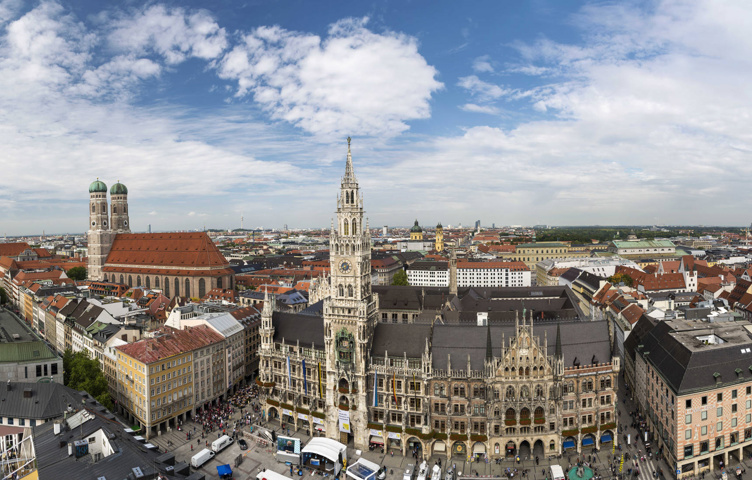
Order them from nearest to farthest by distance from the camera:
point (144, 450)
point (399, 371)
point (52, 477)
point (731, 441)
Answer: point (52, 477) < point (144, 450) < point (731, 441) < point (399, 371)

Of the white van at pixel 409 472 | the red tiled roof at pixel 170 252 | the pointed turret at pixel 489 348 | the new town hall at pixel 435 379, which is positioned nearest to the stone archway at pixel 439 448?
the new town hall at pixel 435 379

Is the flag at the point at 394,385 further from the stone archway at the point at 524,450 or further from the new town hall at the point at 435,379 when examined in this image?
the stone archway at the point at 524,450

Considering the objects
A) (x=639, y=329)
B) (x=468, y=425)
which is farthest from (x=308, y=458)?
(x=639, y=329)

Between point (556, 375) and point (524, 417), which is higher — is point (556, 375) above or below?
above

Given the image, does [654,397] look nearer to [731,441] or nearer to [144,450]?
[731,441]

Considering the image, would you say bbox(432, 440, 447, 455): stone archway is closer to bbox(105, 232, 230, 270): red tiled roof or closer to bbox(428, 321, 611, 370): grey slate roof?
bbox(428, 321, 611, 370): grey slate roof

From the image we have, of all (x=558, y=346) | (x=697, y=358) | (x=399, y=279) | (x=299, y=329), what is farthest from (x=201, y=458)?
(x=399, y=279)

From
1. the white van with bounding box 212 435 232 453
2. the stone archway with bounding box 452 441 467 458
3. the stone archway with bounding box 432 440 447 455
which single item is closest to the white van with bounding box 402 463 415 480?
the stone archway with bounding box 432 440 447 455
